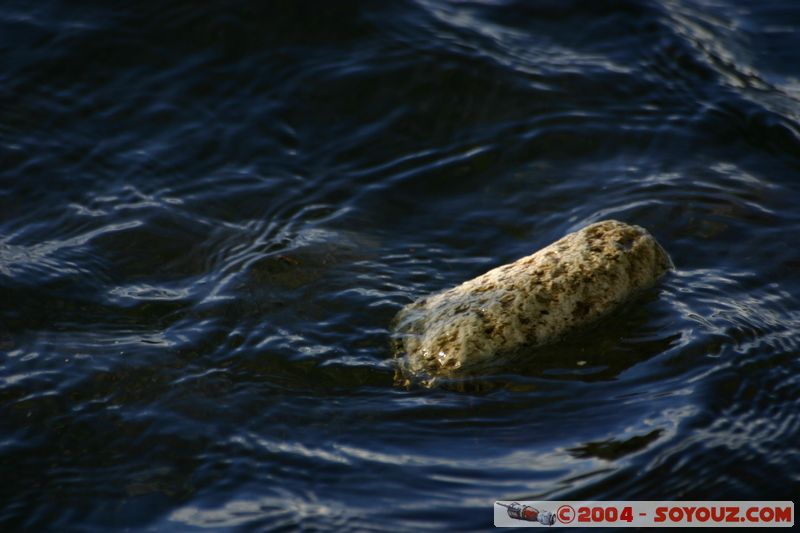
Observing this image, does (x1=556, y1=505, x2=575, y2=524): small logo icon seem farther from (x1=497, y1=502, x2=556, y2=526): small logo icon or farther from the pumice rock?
the pumice rock

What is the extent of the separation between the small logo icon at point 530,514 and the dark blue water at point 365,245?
10 centimetres

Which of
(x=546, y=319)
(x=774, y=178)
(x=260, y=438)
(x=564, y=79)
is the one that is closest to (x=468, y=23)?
(x=564, y=79)

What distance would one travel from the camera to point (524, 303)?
5395 mm

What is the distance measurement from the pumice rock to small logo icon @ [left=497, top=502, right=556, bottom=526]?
113 cm

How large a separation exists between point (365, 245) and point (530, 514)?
8.90 ft

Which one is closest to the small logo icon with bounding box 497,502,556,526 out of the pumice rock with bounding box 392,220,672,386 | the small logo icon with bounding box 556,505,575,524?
the small logo icon with bounding box 556,505,575,524

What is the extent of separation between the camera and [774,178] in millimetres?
6992

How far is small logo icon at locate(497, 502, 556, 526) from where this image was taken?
410cm

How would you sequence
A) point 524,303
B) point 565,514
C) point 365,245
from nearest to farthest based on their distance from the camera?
1. point 565,514
2. point 524,303
3. point 365,245

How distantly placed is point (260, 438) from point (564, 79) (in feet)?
14.9

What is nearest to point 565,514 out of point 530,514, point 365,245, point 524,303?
point 530,514

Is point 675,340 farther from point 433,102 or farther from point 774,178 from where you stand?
point 433,102

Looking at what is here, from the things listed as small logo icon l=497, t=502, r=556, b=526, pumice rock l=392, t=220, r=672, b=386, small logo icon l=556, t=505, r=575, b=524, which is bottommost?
small logo icon l=497, t=502, r=556, b=526

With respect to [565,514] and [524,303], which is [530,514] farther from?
[524,303]
